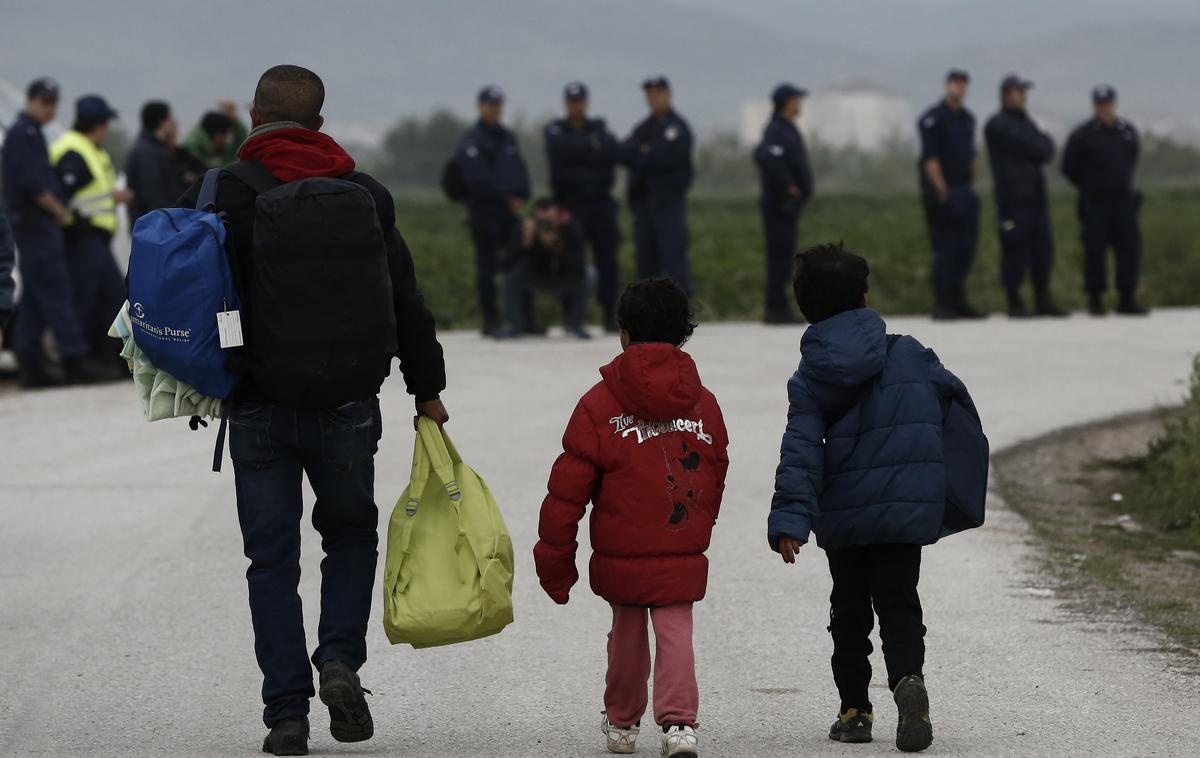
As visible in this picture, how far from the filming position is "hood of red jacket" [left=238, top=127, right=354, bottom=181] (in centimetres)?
541

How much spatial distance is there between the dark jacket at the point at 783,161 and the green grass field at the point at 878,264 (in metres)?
2.99

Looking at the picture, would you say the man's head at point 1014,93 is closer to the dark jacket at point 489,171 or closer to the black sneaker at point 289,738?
the dark jacket at point 489,171

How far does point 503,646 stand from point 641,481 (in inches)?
74.3

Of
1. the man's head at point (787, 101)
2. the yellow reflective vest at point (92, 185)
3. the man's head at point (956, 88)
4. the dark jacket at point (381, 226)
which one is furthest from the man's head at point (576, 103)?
the dark jacket at point (381, 226)

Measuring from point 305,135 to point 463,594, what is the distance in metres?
1.30

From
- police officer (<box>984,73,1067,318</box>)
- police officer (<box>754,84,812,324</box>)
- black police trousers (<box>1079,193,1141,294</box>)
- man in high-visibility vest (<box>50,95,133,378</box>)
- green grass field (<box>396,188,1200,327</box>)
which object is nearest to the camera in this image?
man in high-visibility vest (<box>50,95,133,378</box>)

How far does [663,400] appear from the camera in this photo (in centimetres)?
523

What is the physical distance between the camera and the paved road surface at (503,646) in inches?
224

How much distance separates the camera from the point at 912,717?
5363 millimetres

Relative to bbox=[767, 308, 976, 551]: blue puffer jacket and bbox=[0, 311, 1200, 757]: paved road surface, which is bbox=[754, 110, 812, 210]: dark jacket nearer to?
bbox=[0, 311, 1200, 757]: paved road surface

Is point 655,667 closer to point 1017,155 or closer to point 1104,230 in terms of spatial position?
point 1017,155

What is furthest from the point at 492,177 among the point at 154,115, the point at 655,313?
the point at 655,313

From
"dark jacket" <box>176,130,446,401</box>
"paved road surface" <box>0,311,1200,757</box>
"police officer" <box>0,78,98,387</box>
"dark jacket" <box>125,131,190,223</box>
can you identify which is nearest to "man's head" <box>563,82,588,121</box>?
"dark jacket" <box>125,131,190,223</box>

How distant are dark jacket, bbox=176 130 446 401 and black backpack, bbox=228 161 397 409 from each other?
62 mm
